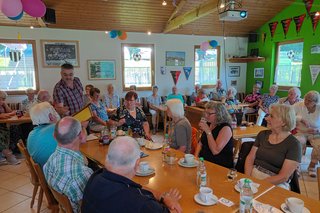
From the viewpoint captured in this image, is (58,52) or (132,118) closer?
(132,118)

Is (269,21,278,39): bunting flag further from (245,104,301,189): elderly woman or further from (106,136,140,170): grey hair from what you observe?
(106,136,140,170): grey hair

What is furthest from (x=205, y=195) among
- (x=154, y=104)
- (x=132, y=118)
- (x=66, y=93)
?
(x=154, y=104)

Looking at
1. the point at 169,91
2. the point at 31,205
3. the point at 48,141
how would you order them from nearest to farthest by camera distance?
the point at 48,141 < the point at 31,205 < the point at 169,91

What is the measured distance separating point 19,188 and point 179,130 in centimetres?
248

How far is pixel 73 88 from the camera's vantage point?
3.41 m

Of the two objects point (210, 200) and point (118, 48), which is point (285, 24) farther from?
point (210, 200)

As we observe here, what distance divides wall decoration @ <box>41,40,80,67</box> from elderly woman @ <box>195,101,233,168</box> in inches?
204

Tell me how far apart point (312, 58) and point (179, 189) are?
6.35m

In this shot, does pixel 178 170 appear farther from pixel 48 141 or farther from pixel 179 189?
pixel 48 141

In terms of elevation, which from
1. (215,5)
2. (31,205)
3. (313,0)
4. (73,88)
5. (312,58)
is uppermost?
(313,0)

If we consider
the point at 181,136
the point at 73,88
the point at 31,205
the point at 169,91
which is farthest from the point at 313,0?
the point at 31,205

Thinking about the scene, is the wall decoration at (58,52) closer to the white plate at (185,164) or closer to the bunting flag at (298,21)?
the white plate at (185,164)

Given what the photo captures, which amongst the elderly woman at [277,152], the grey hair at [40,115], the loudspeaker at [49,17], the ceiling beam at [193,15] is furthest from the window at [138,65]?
the elderly woman at [277,152]

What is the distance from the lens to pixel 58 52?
6.42m
